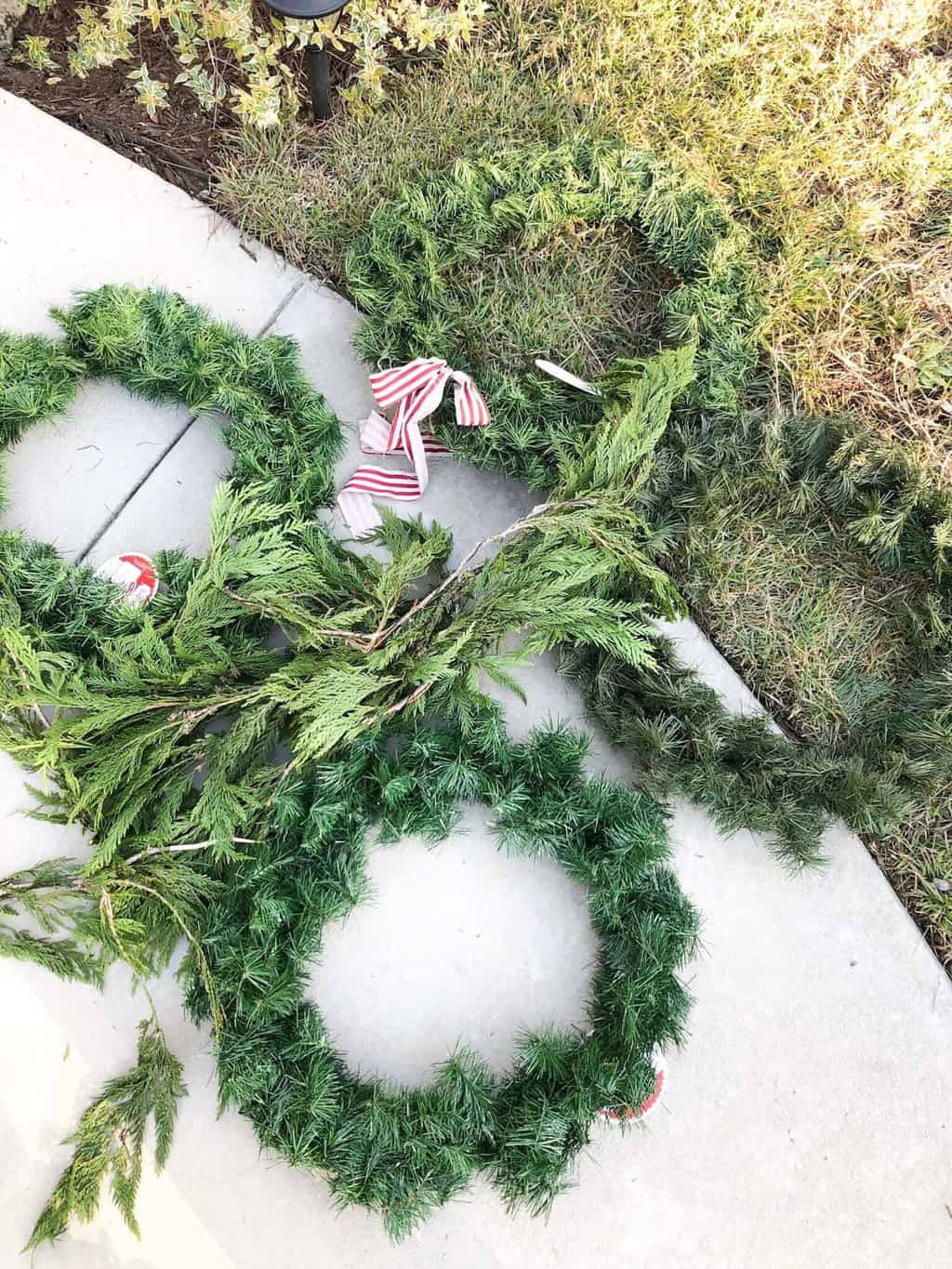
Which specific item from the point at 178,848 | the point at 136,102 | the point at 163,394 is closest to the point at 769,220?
the point at 163,394

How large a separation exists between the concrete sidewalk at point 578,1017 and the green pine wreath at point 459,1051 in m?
0.12

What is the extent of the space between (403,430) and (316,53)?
4.50ft

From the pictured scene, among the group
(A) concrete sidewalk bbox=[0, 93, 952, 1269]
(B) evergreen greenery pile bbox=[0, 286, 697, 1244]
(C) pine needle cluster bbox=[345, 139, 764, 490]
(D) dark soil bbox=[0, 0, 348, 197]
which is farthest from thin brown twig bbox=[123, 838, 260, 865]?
(D) dark soil bbox=[0, 0, 348, 197]

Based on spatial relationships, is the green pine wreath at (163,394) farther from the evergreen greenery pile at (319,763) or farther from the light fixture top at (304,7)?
the light fixture top at (304,7)

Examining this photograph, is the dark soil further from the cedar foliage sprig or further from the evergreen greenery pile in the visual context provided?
the cedar foliage sprig

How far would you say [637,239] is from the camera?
9.74ft

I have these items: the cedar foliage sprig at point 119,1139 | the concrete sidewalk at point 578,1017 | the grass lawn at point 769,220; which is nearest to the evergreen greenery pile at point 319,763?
the cedar foliage sprig at point 119,1139

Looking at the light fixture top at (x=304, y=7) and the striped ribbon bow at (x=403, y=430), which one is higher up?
the light fixture top at (x=304, y=7)

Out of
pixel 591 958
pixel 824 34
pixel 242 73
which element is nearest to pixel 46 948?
pixel 591 958

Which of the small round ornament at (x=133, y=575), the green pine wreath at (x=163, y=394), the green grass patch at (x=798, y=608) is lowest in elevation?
the small round ornament at (x=133, y=575)

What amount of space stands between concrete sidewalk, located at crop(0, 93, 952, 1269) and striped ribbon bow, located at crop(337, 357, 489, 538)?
0.74 meters

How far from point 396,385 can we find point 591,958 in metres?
1.88

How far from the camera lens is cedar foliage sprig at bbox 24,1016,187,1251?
2.43 meters

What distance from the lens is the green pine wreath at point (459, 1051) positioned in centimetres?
233
